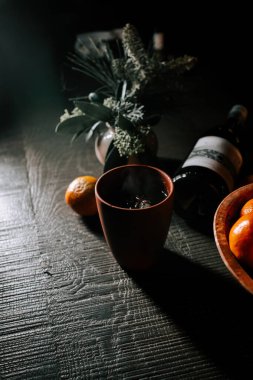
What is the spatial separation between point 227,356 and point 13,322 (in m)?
0.29

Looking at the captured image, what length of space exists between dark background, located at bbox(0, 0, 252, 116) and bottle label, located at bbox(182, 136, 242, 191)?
19.4 inches

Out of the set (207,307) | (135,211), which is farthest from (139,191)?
(207,307)

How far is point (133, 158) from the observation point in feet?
2.23

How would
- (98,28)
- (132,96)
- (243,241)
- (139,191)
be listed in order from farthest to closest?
1. (98,28)
2. (132,96)
3. (139,191)
4. (243,241)

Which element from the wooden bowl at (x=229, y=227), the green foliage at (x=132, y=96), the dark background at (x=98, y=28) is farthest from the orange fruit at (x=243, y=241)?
the dark background at (x=98, y=28)

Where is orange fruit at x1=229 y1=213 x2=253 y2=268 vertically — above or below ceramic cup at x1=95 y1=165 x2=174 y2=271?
above

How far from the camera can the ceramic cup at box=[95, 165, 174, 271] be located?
18.5 inches

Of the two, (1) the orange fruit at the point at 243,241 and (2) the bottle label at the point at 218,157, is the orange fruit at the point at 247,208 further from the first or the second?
(2) the bottle label at the point at 218,157

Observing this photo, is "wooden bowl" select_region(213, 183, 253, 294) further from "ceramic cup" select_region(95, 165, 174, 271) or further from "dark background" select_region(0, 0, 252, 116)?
"dark background" select_region(0, 0, 252, 116)

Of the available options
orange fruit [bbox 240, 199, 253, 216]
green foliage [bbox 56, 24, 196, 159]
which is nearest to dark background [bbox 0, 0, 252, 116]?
green foliage [bbox 56, 24, 196, 159]

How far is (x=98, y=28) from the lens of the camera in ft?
5.37

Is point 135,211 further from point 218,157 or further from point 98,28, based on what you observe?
point 98,28

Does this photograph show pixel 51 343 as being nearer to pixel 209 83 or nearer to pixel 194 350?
pixel 194 350

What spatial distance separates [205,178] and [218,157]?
44mm
